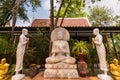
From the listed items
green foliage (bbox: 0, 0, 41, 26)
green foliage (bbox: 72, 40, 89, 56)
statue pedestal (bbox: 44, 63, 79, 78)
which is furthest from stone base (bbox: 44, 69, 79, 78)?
green foliage (bbox: 0, 0, 41, 26)

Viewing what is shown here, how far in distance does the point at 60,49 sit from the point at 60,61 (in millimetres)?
636

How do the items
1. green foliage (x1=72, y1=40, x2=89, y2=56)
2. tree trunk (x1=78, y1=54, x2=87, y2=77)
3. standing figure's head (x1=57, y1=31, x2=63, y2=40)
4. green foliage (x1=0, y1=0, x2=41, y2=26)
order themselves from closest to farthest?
tree trunk (x1=78, y1=54, x2=87, y2=77) → standing figure's head (x1=57, y1=31, x2=63, y2=40) → green foliage (x1=72, y1=40, x2=89, y2=56) → green foliage (x1=0, y1=0, x2=41, y2=26)

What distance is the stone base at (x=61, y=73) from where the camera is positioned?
8117 millimetres

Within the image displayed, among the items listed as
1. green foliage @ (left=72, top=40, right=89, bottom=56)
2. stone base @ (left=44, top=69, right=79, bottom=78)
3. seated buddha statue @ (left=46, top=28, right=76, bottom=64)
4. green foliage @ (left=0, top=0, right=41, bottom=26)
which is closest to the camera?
stone base @ (left=44, top=69, right=79, bottom=78)

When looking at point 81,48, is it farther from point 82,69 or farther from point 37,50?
point 37,50

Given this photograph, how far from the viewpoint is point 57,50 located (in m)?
9.00

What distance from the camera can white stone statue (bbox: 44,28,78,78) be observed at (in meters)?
8.17

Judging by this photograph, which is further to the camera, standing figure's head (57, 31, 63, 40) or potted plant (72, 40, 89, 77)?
standing figure's head (57, 31, 63, 40)

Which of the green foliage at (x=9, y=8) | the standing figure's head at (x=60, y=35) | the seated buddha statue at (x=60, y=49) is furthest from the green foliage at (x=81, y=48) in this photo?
the green foliage at (x=9, y=8)

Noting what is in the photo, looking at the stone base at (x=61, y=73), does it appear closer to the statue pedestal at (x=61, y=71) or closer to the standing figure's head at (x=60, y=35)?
the statue pedestal at (x=61, y=71)

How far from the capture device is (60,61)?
27.9ft

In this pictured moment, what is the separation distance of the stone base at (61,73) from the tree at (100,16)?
18.6 metres

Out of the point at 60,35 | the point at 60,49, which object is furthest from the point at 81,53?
the point at 60,35

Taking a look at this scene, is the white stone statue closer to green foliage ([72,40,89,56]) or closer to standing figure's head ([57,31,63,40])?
standing figure's head ([57,31,63,40])
